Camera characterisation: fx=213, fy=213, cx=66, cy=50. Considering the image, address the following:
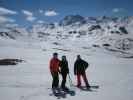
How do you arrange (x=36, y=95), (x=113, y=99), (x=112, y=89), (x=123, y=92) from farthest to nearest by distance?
1. (x=112, y=89)
2. (x=123, y=92)
3. (x=36, y=95)
4. (x=113, y=99)

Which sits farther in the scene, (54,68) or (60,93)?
(54,68)

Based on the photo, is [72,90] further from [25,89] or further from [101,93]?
[25,89]

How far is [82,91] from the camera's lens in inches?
468

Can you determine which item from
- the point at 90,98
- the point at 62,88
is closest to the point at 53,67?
the point at 62,88

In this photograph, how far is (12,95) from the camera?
10.9 m

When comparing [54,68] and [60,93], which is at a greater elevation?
[54,68]

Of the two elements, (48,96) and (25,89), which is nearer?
(48,96)

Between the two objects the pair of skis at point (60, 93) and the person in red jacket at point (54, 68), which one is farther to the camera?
the person in red jacket at point (54, 68)

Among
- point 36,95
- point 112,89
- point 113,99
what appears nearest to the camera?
point 113,99

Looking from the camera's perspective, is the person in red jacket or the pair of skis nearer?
the pair of skis

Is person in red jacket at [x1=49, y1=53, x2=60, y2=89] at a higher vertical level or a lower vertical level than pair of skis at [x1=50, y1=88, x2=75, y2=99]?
higher

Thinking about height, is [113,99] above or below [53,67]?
below

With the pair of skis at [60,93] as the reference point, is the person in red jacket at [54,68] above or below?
above

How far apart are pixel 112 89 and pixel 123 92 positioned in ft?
2.97
